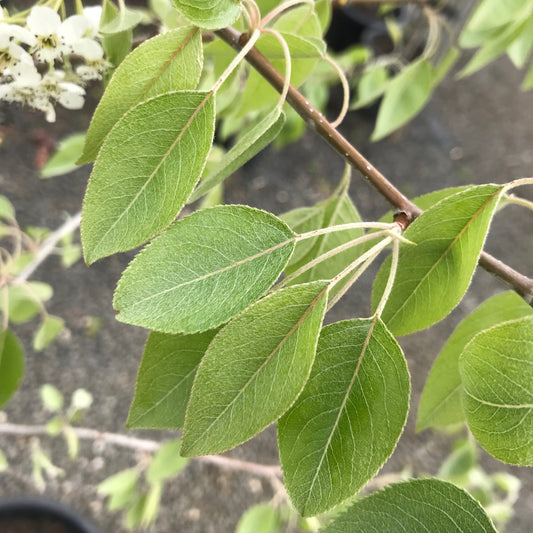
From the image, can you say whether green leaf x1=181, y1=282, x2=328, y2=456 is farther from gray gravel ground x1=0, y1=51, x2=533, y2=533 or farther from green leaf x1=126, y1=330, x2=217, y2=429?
gray gravel ground x1=0, y1=51, x2=533, y2=533

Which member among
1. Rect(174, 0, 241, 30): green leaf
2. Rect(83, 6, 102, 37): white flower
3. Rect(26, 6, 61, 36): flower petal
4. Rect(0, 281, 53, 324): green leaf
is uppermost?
Rect(174, 0, 241, 30): green leaf

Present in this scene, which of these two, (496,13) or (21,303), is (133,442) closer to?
(21,303)

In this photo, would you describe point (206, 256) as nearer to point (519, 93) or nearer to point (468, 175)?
point (468, 175)

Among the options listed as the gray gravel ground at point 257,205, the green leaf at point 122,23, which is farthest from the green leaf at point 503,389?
the gray gravel ground at point 257,205

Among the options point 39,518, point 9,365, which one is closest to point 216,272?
point 9,365

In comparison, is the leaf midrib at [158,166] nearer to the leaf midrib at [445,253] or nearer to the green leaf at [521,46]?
the leaf midrib at [445,253]

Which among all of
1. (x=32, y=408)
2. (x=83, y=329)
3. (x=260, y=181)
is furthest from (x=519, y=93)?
(x=32, y=408)

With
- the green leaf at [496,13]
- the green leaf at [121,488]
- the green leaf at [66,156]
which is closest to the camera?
the green leaf at [496,13]

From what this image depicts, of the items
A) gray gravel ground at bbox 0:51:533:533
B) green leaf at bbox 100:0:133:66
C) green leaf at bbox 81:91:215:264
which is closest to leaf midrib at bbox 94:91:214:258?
green leaf at bbox 81:91:215:264
